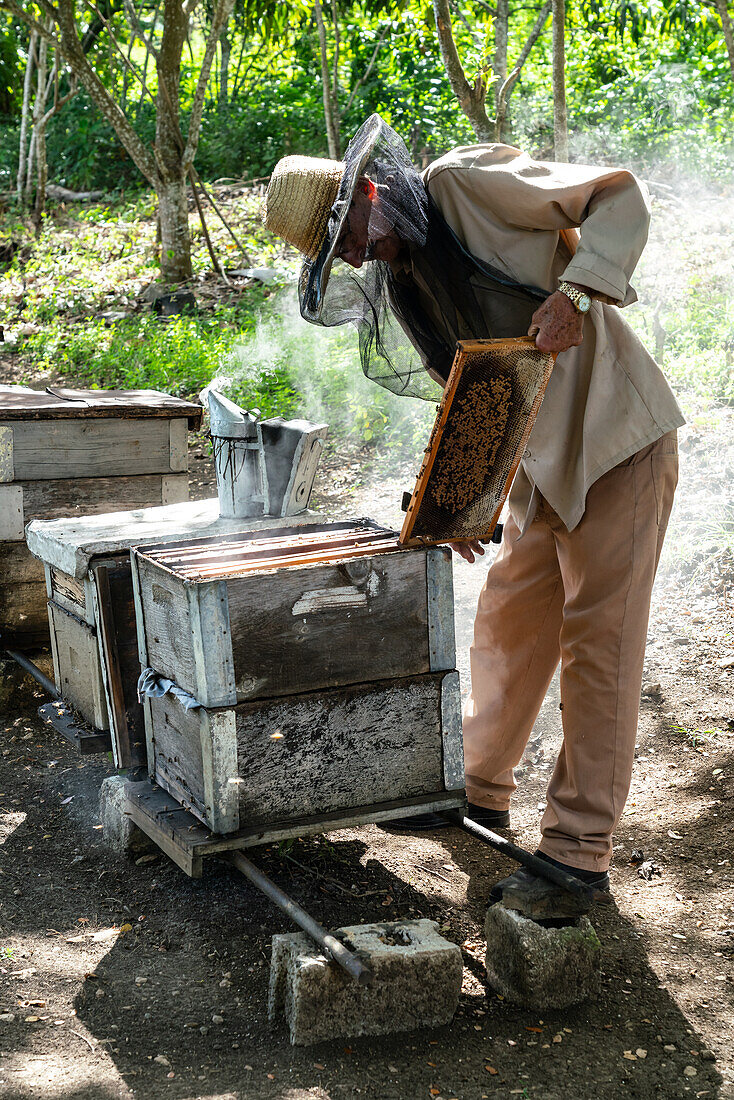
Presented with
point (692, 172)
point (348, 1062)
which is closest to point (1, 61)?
point (692, 172)

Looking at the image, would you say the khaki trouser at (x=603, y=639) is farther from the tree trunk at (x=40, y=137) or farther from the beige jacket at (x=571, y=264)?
the tree trunk at (x=40, y=137)

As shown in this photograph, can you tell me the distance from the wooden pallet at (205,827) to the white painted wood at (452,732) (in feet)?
0.12

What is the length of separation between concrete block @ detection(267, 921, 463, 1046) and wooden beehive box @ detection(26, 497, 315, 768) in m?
0.88

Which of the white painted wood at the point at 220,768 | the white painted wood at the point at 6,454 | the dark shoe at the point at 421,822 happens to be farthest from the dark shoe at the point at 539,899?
the white painted wood at the point at 6,454

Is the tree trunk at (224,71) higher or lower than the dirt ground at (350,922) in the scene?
higher

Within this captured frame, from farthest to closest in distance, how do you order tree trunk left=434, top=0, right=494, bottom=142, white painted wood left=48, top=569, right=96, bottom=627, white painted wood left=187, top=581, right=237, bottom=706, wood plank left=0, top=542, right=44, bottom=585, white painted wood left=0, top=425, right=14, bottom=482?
tree trunk left=434, top=0, right=494, bottom=142
wood plank left=0, top=542, right=44, bottom=585
white painted wood left=0, top=425, right=14, bottom=482
white painted wood left=48, top=569, right=96, bottom=627
white painted wood left=187, top=581, right=237, bottom=706

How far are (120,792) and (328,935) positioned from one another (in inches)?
39.5

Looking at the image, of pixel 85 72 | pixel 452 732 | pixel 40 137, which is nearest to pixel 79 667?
pixel 452 732

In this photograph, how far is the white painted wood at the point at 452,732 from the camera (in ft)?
7.81

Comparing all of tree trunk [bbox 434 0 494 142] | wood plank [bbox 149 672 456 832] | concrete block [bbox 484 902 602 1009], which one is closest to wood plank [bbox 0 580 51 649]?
wood plank [bbox 149 672 456 832]

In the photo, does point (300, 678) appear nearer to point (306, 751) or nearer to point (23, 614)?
point (306, 751)

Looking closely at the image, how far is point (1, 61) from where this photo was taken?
1580 centimetres

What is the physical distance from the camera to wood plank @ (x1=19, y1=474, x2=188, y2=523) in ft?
12.0

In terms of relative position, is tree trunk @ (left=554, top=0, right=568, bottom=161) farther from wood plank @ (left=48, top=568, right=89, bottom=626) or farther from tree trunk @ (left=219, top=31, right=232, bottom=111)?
tree trunk @ (left=219, top=31, right=232, bottom=111)
